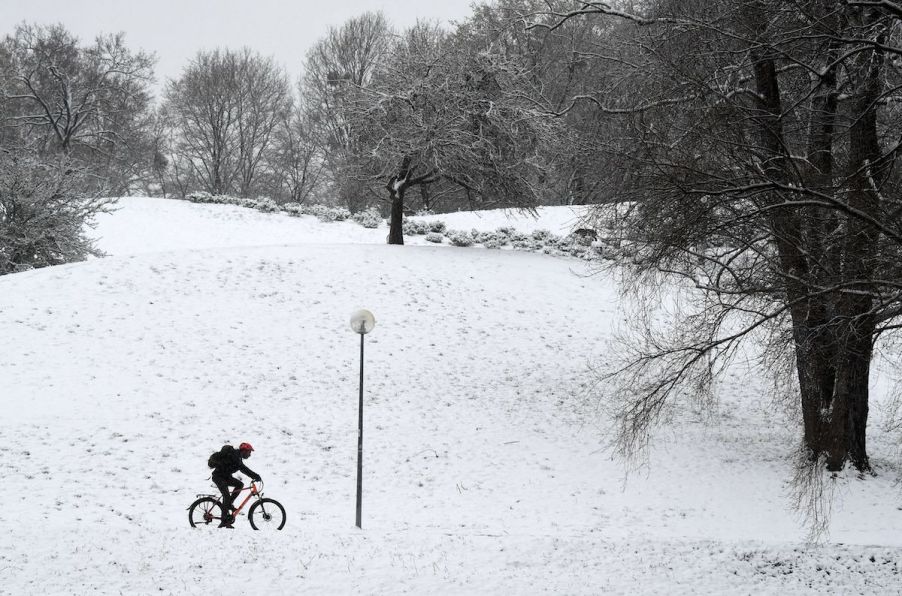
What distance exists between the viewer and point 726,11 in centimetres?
970

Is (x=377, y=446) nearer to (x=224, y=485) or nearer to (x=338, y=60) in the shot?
(x=224, y=485)

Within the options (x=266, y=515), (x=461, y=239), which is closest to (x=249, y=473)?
(x=266, y=515)

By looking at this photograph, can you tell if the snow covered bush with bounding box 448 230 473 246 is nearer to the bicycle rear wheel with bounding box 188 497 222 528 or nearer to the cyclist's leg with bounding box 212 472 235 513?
the bicycle rear wheel with bounding box 188 497 222 528

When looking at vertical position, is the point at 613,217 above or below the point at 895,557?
above

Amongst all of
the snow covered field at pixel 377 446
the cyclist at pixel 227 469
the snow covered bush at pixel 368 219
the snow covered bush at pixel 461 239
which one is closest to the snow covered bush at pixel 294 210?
the snow covered bush at pixel 368 219

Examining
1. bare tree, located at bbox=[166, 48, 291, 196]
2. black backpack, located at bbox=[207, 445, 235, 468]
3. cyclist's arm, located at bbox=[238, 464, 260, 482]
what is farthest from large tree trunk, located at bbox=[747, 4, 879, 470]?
bare tree, located at bbox=[166, 48, 291, 196]

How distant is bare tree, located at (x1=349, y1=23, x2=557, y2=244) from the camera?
23.3 m

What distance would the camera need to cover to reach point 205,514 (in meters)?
10.2

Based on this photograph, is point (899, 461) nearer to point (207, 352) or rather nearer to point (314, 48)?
point (207, 352)

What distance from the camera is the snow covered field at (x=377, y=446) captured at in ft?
30.2

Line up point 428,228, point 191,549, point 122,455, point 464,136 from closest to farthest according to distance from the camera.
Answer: point 191,549
point 122,455
point 464,136
point 428,228

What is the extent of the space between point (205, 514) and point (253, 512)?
664mm

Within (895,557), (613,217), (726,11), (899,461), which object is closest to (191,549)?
(613,217)

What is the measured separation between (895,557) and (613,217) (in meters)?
5.89
